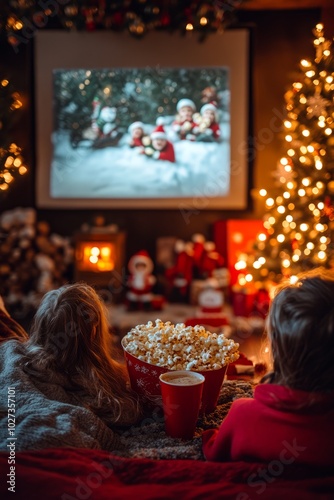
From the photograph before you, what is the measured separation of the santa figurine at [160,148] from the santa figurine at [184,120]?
0.10m

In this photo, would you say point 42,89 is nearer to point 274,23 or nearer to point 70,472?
point 274,23

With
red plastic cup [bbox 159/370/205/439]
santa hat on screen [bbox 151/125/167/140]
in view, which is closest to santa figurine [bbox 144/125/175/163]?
santa hat on screen [bbox 151/125/167/140]

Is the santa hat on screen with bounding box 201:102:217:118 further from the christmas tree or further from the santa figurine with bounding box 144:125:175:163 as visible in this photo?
the christmas tree

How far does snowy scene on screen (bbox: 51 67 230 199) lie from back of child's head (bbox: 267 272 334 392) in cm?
322

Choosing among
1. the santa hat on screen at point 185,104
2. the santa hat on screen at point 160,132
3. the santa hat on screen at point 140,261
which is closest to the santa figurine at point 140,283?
the santa hat on screen at point 140,261

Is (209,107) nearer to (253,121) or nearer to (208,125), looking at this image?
(208,125)

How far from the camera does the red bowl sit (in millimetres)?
1579

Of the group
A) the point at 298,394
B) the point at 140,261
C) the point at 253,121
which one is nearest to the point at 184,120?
the point at 253,121

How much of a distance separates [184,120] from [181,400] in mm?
3226

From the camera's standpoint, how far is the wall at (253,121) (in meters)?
4.41

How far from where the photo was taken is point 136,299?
14.0 feet

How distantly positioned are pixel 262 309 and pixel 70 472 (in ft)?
9.84

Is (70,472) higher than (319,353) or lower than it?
lower

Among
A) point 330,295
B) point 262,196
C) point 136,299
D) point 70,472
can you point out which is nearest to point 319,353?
point 330,295
